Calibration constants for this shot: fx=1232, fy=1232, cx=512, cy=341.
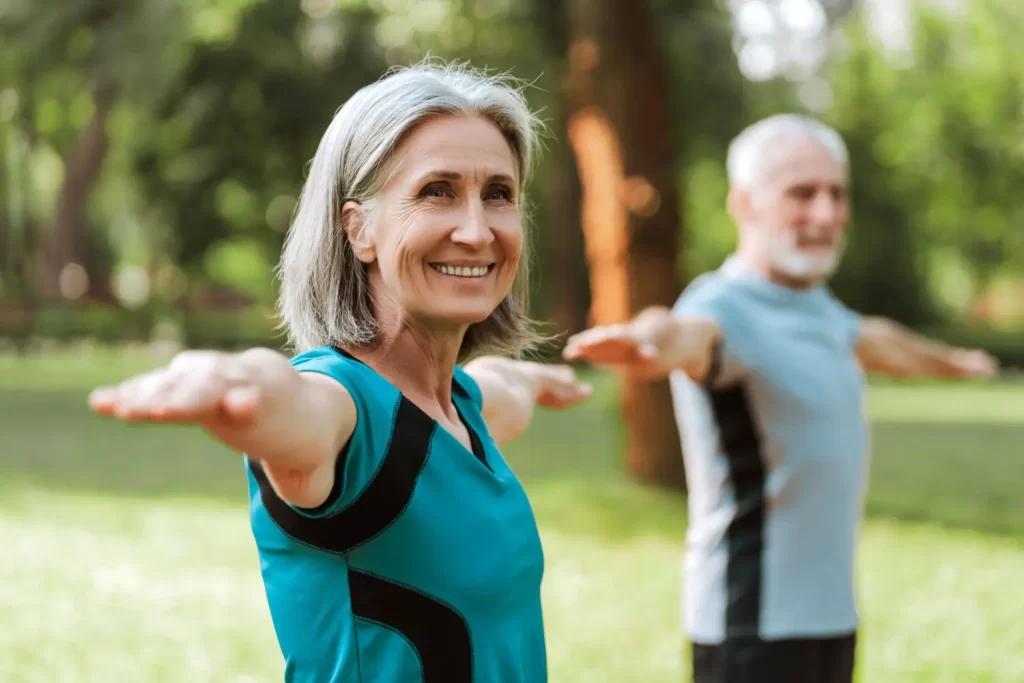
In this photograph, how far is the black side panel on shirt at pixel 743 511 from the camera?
3.66m

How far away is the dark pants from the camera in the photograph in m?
3.62

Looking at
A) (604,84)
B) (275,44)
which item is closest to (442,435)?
(604,84)

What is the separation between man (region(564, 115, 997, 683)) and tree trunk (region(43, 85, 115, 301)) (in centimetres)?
2114

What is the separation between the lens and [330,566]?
1813 millimetres

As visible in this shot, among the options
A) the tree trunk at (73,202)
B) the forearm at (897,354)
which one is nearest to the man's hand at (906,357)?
the forearm at (897,354)

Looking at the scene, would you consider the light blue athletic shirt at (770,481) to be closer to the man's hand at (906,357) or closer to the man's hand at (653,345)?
the man's hand at (653,345)

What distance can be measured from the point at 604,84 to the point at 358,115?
872cm

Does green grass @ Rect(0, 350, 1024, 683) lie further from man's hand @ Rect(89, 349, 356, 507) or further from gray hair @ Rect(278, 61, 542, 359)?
man's hand @ Rect(89, 349, 356, 507)

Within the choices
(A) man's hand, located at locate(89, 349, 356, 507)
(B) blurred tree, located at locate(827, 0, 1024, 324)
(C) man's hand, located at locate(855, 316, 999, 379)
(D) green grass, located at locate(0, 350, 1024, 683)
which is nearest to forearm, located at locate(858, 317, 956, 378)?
(C) man's hand, located at locate(855, 316, 999, 379)

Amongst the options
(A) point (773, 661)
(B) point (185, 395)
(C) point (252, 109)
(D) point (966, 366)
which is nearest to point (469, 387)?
(B) point (185, 395)

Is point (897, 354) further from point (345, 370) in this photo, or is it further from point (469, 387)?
point (345, 370)

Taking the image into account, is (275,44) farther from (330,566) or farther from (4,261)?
(330,566)

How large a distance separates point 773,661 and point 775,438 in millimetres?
660

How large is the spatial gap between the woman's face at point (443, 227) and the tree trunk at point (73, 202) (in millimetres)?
22587
